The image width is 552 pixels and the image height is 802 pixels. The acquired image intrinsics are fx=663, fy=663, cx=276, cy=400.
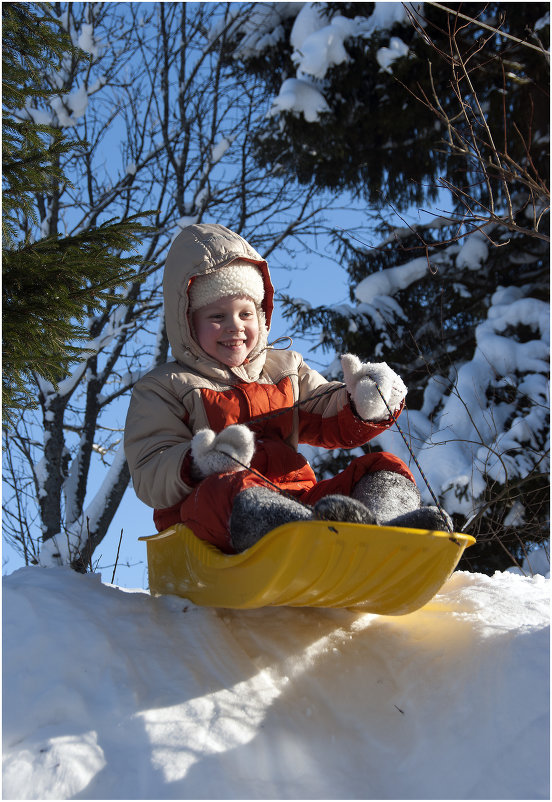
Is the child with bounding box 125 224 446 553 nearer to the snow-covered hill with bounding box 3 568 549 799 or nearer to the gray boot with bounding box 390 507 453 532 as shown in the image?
the gray boot with bounding box 390 507 453 532

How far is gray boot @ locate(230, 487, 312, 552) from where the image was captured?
1965mm

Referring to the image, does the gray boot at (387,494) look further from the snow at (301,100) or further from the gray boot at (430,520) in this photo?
the snow at (301,100)

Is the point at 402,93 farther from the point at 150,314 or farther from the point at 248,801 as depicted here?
the point at 248,801

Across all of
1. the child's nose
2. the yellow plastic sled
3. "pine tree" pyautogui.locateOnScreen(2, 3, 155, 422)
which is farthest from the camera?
"pine tree" pyautogui.locateOnScreen(2, 3, 155, 422)

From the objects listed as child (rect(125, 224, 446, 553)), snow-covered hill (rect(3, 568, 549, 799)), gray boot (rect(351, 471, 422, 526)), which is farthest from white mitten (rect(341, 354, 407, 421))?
snow-covered hill (rect(3, 568, 549, 799))

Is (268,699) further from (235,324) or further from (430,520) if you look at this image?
(235,324)

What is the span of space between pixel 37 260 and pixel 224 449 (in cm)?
141

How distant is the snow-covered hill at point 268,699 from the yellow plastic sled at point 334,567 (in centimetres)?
16

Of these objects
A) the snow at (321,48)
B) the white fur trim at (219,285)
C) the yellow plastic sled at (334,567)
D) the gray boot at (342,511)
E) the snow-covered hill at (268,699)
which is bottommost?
the snow-covered hill at (268,699)

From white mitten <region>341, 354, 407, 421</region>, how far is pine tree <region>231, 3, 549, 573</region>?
112 inches

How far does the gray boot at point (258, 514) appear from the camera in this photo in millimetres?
1965

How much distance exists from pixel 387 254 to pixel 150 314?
3258 millimetres

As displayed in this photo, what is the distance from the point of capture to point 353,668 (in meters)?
2.10

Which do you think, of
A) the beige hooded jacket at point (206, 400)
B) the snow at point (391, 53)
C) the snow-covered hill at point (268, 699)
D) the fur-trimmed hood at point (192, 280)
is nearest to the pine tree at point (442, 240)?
the snow at point (391, 53)
